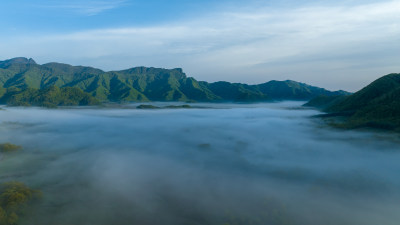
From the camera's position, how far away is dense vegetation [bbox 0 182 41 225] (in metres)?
33.8

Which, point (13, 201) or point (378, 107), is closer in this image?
point (13, 201)

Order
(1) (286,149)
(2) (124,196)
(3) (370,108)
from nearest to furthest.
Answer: (2) (124,196) → (1) (286,149) → (3) (370,108)

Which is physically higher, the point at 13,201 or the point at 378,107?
the point at 378,107

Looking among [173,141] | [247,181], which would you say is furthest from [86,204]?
[173,141]

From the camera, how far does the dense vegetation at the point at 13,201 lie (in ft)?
111

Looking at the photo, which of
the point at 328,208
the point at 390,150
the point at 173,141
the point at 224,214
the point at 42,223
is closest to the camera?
the point at 42,223

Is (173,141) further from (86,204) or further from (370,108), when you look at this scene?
(370,108)

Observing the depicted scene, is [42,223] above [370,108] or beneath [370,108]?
beneath

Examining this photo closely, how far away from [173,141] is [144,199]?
66.2 m

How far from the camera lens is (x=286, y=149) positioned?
87.1 m

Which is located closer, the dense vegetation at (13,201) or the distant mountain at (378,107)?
the dense vegetation at (13,201)

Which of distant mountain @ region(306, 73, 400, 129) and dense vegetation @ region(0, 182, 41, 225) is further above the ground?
distant mountain @ region(306, 73, 400, 129)

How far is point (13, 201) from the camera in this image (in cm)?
3756

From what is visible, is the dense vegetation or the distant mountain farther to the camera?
the distant mountain
